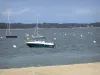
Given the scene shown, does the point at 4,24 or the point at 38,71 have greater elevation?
the point at 4,24

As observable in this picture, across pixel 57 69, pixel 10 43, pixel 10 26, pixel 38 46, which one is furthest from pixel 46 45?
pixel 57 69

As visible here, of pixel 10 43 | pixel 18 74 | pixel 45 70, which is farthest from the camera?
pixel 10 43

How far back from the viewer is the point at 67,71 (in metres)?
4.96

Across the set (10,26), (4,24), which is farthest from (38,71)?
(10,26)

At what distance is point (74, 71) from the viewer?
495 cm

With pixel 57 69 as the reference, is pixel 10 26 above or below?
above

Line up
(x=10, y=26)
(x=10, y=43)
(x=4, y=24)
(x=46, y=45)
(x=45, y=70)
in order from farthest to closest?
(x=10, y=43) < (x=46, y=45) < (x=10, y=26) < (x=4, y=24) < (x=45, y=70)

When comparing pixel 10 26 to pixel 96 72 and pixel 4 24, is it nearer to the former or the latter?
pixel 4 24

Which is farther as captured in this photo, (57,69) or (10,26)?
(10,26)

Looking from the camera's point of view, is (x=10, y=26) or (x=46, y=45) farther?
(x=46, y=45)

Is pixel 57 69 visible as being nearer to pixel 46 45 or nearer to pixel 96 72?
pixel 96 72

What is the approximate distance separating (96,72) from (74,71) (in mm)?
336

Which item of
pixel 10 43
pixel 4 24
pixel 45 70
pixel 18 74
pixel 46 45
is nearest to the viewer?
pixel 18 74

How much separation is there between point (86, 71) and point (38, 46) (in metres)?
6.65
